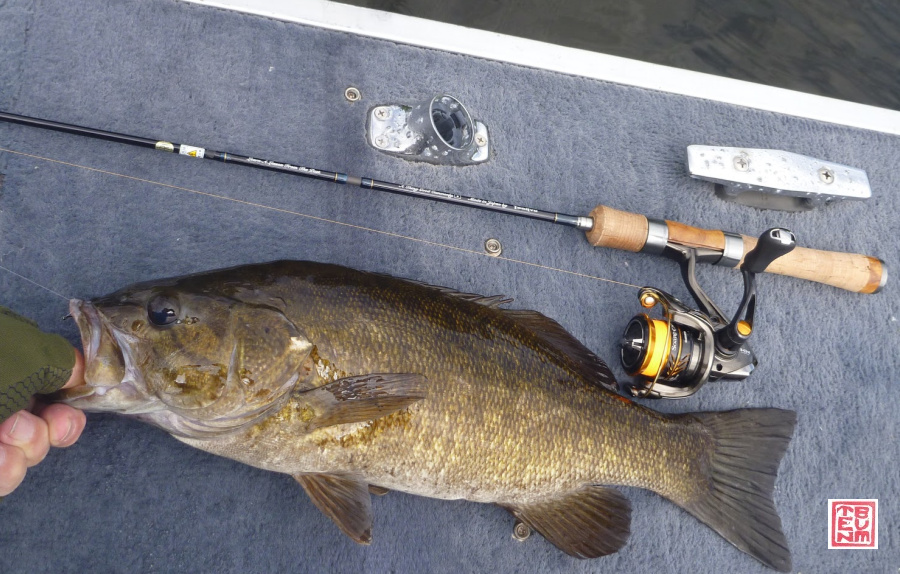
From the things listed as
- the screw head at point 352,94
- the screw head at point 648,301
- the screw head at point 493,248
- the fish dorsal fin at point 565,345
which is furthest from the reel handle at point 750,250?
the screw head at point 352,94

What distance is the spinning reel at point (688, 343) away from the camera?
2.39 meters

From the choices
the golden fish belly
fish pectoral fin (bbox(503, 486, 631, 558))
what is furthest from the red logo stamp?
fish pectoral fin (bbox(503, 486, 631, 558))

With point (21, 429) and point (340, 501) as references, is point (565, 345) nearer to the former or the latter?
point (340, 501)

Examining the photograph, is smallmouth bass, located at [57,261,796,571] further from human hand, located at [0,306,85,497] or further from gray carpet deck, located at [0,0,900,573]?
gray carpet deck, located at [0,0,900,573]

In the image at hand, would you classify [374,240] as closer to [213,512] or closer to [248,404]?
[248,404]

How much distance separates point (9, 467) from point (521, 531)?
170 cm

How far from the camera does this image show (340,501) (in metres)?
2.10

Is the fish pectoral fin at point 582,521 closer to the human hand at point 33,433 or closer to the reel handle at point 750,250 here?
the reel handle at point 750,250

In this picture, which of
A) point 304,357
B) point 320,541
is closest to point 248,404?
point 304,357

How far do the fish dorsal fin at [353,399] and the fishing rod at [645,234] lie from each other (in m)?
0.91

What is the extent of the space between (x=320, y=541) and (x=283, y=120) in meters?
1.67

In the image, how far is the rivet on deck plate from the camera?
8.23 feet

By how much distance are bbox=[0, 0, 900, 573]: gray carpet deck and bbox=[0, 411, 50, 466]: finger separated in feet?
1.36

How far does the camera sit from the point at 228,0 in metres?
2.78
